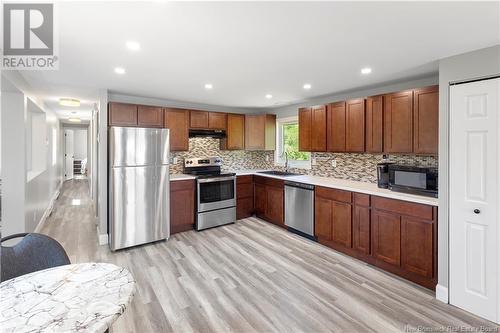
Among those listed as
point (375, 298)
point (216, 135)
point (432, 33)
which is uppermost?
point (432, 33)

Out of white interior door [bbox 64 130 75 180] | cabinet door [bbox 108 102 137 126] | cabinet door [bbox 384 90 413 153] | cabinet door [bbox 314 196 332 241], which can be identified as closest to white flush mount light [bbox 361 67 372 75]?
cabinet door [bbox 384 90 413 153]

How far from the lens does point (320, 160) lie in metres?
4.59

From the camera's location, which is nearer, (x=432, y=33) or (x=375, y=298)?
(x=432, y=33)

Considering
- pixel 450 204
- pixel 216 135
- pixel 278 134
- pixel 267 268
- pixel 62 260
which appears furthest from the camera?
pixel 278 134

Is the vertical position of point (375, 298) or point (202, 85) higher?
point (202, 85)

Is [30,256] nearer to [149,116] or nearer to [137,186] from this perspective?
[137,186]

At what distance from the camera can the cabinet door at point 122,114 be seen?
12.8 ft

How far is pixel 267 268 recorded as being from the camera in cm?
306

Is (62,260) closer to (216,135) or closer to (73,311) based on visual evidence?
(73,311)

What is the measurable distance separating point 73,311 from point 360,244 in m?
3.10

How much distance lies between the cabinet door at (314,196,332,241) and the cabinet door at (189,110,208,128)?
2.57 metres

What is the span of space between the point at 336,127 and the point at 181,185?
8.93 feet

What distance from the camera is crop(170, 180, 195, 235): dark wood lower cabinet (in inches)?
167

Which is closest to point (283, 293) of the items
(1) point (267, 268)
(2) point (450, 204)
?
(1) point (267, 268)
